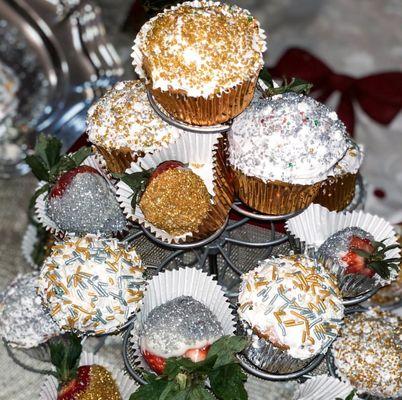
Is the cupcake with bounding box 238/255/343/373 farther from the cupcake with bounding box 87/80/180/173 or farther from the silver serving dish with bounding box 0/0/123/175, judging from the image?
the silver serving dish with bounding box 0/0/123/175

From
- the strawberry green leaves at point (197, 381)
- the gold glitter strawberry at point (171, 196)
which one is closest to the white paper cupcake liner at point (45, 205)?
the gold glitter strawberry at point (171, 196)

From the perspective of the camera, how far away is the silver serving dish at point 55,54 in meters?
1.98

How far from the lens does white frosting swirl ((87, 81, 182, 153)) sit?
1093mm

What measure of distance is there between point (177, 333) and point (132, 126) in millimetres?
331

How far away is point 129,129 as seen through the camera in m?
1.09

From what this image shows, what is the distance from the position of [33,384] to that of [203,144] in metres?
0.59

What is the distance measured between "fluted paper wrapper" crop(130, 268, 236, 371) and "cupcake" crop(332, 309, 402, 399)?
0.22m

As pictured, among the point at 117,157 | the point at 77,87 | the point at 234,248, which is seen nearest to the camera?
the point at 117,157

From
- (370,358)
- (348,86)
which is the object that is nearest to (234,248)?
(370,358)

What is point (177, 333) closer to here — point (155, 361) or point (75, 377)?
point (155, 361)

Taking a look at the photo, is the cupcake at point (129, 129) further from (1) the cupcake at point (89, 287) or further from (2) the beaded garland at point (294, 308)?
(2) the beaded garland at point (294, 308)

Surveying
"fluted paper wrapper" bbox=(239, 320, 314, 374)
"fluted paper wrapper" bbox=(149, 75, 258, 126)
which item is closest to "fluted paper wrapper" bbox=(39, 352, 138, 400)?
"fluted paper wrapper" bbox=(239, 320, 314, 374)

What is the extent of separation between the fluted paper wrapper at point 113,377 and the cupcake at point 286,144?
372mm

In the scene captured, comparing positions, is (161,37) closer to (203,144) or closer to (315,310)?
(203,144)
